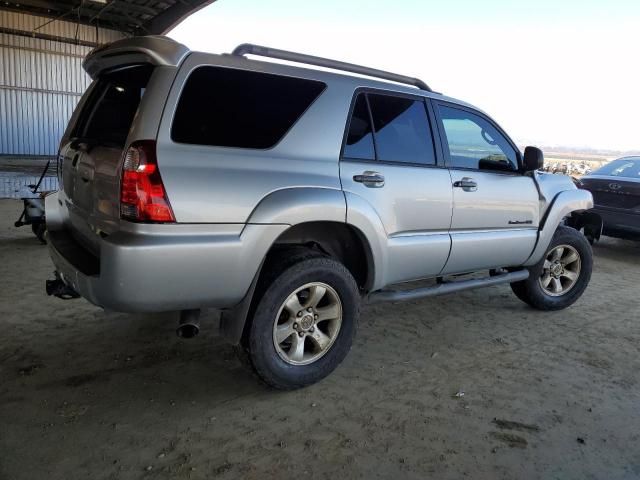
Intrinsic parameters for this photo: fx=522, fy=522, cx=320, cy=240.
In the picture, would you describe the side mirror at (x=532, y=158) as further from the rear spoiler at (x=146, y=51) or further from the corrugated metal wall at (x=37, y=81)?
the corrugated metal wall at (x=37, y=81)

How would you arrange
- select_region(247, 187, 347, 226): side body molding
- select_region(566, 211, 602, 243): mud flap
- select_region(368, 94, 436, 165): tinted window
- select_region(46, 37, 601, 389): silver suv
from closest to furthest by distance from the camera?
select_region(46, 37, 601, 389): silver suv < select_region(247, 187, 347, 226): side body molding < select_region(368, 94, 436, 165): tinted window < select_region(566, 211, 602, 243): mud flap

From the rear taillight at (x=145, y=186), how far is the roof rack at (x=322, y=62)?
88 cm

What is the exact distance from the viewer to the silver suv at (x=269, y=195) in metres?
2.71

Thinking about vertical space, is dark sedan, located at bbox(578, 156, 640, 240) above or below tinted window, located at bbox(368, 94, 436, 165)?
below

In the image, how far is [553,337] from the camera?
450 cm

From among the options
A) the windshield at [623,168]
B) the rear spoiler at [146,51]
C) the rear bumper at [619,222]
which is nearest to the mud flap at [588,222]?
the rear bumper at [619,222]

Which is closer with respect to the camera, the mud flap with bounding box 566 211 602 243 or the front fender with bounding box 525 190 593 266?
the front fender with bounding box 525 190 593 266

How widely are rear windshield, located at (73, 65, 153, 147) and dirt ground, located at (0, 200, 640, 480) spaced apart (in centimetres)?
152

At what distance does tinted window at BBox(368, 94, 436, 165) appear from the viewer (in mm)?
3629

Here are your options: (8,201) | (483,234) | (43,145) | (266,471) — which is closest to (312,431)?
(266,471)

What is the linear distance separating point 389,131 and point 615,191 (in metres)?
6.09

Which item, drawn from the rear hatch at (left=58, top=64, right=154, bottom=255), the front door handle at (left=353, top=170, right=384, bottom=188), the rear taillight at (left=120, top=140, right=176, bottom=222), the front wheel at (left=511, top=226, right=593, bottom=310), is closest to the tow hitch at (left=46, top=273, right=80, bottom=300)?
the rear hatch at (left=58, top=64, right=154, bottom=255)

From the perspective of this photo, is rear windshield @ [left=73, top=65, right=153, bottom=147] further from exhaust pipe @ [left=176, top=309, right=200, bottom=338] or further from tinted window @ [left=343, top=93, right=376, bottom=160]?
tinted window @ [left=343, top=93, right=376, bottom=160]

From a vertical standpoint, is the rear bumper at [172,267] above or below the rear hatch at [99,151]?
below
